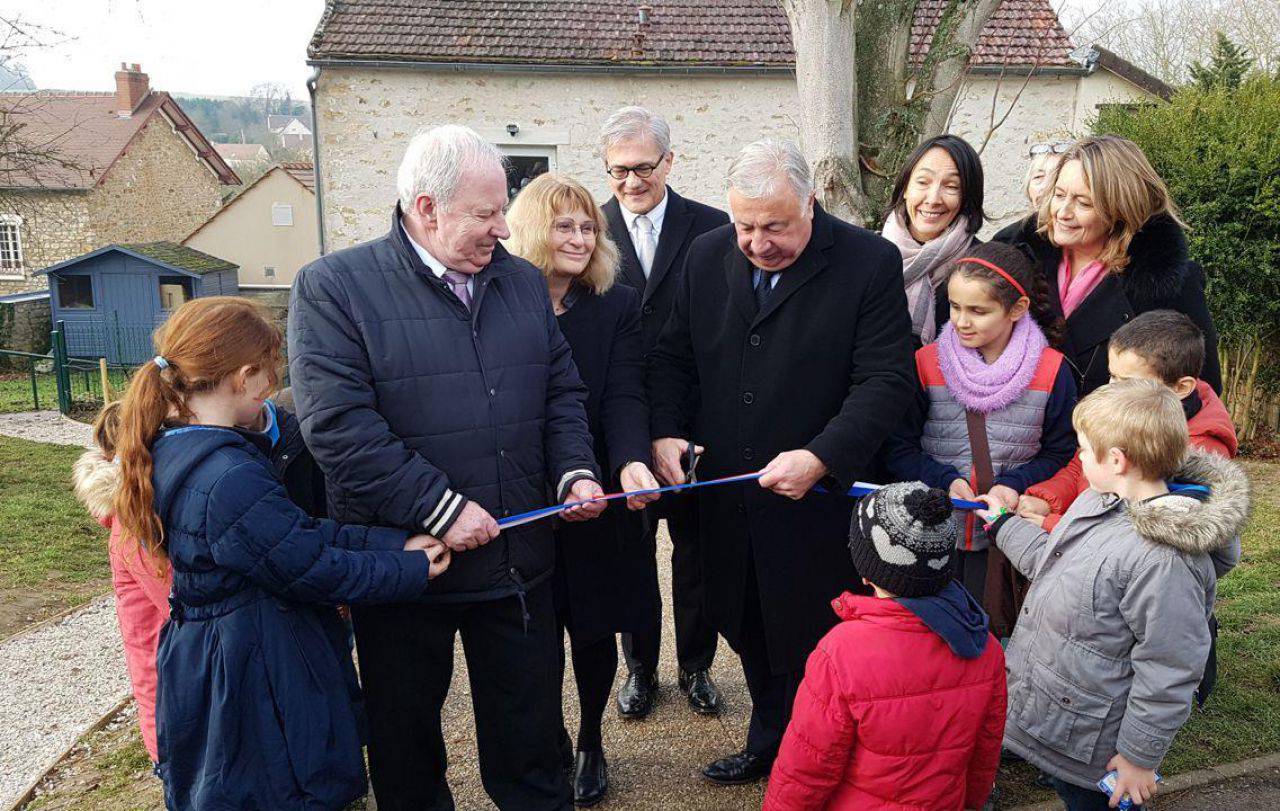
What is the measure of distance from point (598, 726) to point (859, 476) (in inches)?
53.6

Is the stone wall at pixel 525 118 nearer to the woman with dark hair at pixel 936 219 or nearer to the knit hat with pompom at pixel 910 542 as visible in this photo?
the woman with dark hair at pixel 936 219

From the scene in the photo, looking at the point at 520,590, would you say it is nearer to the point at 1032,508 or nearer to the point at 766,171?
the point at 766,171

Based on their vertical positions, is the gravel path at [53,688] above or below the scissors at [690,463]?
below

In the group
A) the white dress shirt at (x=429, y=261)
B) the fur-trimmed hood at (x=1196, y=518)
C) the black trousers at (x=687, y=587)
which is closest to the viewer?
the fur-trimmed hood at (x=1196, y=518)

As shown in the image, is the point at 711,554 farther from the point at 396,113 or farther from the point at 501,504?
the point at 396,113

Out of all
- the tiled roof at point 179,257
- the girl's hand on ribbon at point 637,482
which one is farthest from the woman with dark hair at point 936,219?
the tiled roof at point 179,257

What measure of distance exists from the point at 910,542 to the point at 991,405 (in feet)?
3.71

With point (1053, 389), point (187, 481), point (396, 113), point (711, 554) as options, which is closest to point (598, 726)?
point (711, 554)

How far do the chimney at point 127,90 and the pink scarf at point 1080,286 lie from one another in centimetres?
3817

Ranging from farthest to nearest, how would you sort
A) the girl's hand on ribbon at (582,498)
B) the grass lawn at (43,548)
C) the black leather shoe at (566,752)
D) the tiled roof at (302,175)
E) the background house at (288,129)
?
the background house at (288,129), the tiled roof at (302,175), the grass lawn at (43,548), the black leather shoe at (566,752), the girl's hand on ribbon at (582,498)

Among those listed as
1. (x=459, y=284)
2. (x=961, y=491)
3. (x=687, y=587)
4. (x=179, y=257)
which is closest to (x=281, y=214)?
(x=179, y=257)

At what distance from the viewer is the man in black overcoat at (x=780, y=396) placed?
9.89 ft

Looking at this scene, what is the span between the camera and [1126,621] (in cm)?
252

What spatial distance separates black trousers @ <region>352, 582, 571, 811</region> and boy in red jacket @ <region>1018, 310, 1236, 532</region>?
1.66m
